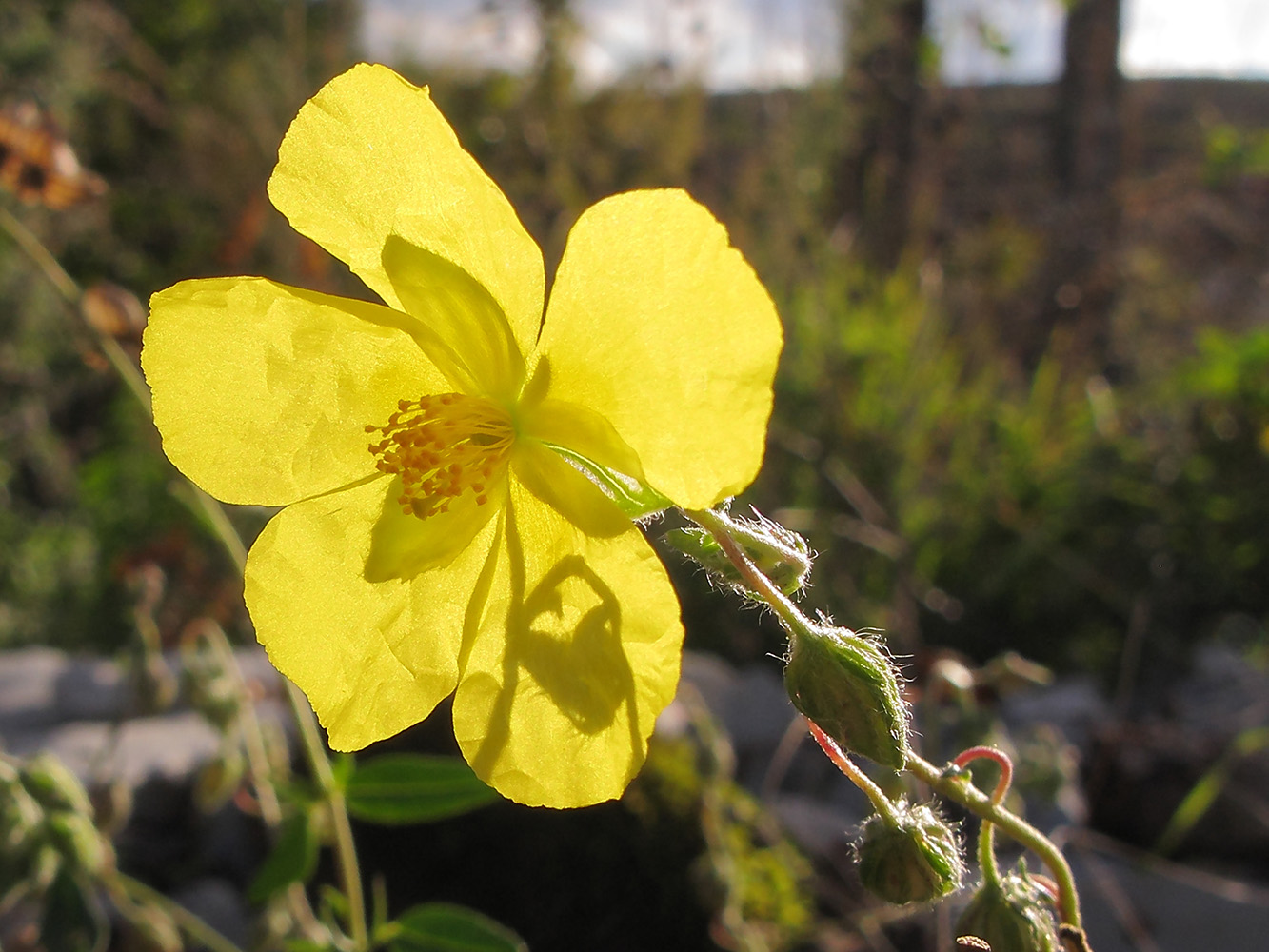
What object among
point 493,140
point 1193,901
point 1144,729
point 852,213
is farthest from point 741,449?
point 852,213

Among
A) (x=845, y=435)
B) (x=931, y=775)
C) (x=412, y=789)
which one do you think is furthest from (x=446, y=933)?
(x=845, y=435)

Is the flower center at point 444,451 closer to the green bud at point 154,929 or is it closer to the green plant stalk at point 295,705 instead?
the green plant stalk at point 295,705

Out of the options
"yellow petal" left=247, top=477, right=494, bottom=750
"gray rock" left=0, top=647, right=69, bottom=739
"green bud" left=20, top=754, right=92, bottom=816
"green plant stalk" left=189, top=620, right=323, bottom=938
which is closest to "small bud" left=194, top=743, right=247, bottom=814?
"green plant stalk" left=189, top=620, right=323, bottom=938

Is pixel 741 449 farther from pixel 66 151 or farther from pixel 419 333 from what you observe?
pixel 66 151

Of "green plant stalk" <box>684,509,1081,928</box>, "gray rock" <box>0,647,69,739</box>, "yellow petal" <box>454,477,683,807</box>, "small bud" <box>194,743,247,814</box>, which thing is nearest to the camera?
"green plant stalk" <box>684,509,1081,928</box>

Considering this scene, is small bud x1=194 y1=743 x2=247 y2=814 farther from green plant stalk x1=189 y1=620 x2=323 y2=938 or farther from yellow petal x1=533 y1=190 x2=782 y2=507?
yellow petal x1=533 y1=190 x2=782 y2=507
